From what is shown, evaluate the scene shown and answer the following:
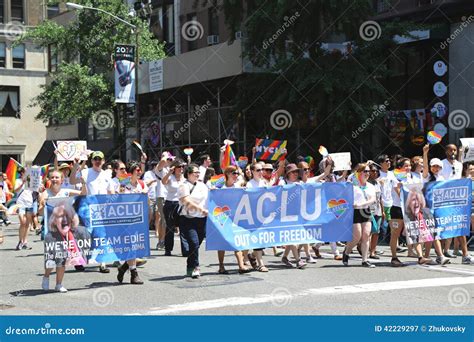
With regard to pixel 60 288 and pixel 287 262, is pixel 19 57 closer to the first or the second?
pixel 287 262

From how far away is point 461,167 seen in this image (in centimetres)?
1452

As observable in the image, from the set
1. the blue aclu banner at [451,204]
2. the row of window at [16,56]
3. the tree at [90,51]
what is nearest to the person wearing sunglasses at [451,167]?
the blue aclu banner at [451,204]

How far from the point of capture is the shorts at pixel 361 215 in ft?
44.0

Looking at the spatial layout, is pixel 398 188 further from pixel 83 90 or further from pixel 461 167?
pixel 83 90

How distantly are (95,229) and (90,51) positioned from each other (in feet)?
80.3

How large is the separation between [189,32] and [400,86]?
12.8 m

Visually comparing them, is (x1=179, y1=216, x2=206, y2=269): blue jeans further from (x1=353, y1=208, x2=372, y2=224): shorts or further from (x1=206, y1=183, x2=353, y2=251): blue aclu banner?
(x1=353, y1=208, x2=372, y2=224): shorts

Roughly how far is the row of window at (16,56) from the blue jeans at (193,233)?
4961 centimetres

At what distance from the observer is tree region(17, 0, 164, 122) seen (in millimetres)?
34094

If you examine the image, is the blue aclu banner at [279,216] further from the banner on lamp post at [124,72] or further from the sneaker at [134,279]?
the banner on lamp post at [124,72]

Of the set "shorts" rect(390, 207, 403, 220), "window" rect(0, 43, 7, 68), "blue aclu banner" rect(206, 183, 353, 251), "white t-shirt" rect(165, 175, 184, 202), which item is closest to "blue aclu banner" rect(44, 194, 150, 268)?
"blue aclu banner" rect(206, 183, 353, 251)

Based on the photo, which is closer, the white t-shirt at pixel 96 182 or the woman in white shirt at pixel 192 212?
the woman in white shirt at pixel 192 212

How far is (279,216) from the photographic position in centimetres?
1300

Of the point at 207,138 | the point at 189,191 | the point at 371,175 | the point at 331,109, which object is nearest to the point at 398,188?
the point at 371,175
